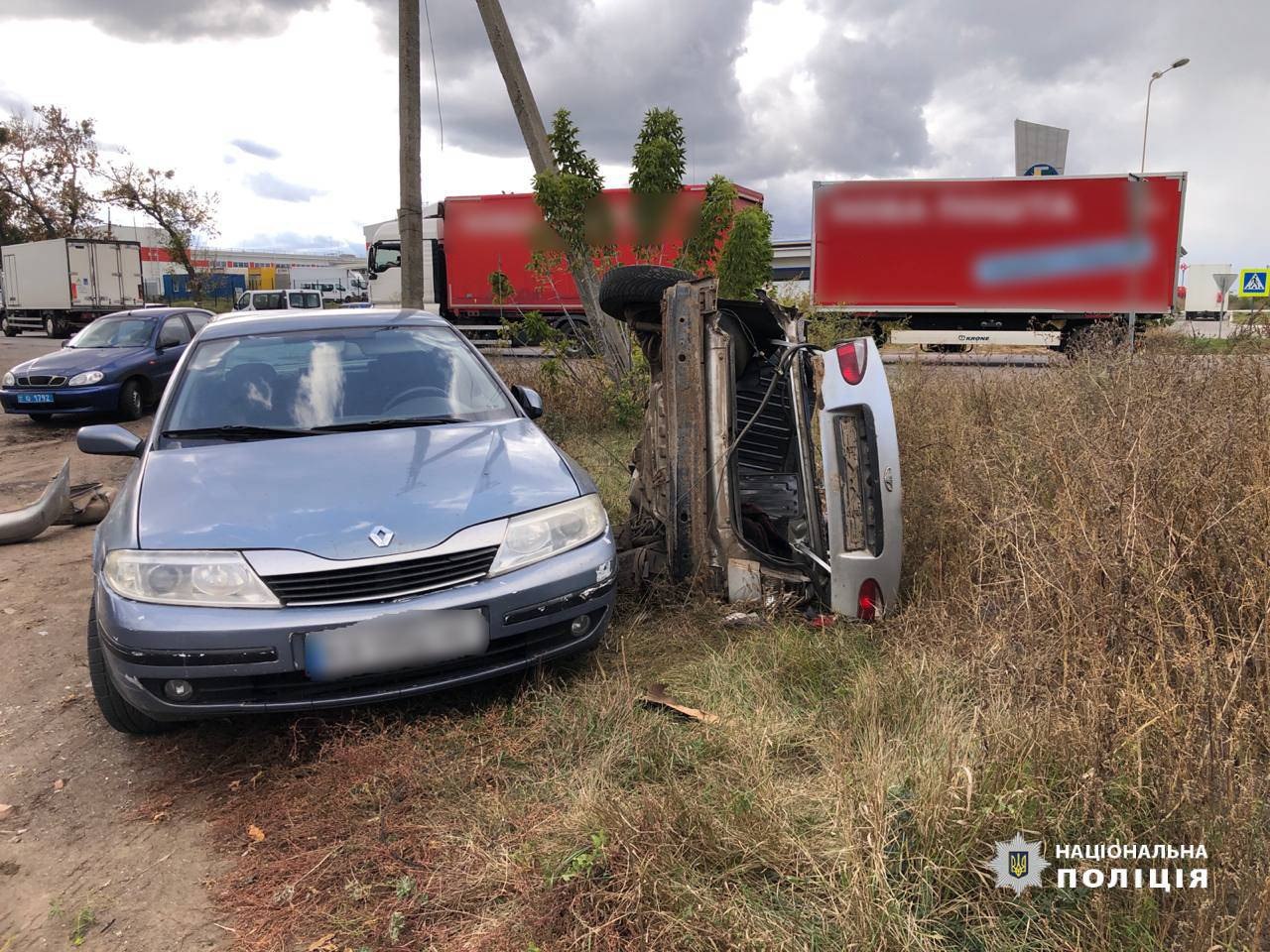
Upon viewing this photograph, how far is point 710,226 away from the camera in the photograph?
26.0 ft

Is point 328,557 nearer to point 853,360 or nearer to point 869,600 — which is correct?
point 869,600

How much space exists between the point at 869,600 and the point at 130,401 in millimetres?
10512

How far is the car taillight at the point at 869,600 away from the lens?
378 centimetres

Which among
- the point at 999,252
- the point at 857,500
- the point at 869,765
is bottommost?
the point at 869,765

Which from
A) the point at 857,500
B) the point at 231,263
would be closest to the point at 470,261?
the point at 857,500

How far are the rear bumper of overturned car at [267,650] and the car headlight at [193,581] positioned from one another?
3 cm

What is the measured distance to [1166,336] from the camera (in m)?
7.46

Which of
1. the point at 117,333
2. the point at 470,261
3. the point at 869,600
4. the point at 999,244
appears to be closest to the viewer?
the point at 869,600

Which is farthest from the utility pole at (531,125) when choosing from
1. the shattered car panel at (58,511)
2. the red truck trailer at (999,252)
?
the red truck trailer at (999,252)

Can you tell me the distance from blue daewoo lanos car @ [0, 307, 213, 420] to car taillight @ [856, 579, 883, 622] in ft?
30.3

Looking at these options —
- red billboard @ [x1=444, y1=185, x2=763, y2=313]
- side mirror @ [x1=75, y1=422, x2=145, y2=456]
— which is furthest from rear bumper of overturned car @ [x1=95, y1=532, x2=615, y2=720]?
red billboard @ [x1=444, y1=185, x2=763, y2=313]

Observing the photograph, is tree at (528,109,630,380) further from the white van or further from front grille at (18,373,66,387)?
the white van

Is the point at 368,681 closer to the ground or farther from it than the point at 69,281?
closer to the ground

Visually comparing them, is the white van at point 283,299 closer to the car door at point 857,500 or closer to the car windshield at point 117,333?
the car windshield at point 117,333
